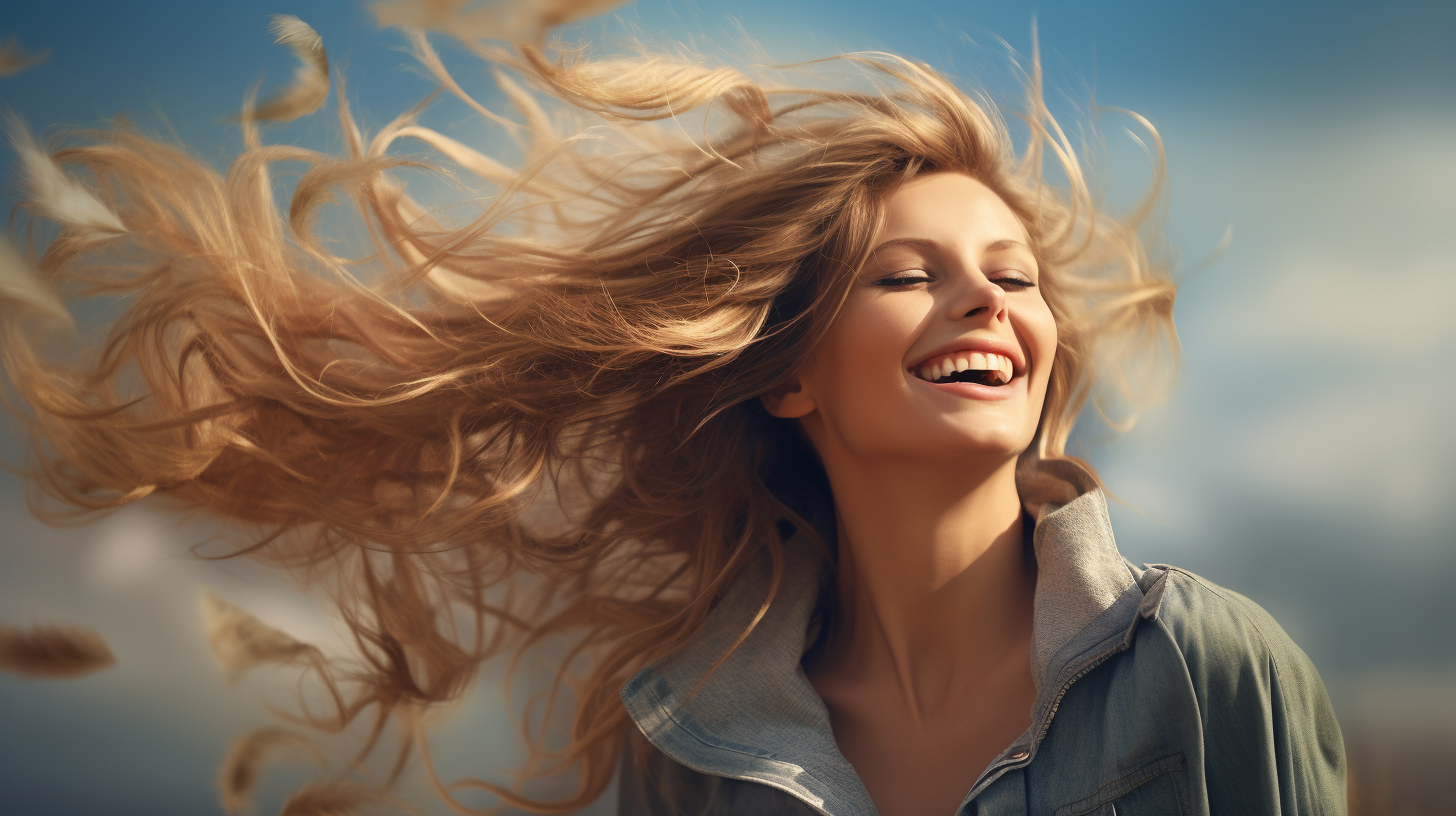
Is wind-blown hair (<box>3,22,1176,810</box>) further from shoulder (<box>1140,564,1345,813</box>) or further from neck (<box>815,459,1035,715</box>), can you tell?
shoulder (<box>1140,564,1345,813</box>)

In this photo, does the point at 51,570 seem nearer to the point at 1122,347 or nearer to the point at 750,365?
the point at 750,365

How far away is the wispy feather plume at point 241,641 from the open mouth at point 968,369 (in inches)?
55.4

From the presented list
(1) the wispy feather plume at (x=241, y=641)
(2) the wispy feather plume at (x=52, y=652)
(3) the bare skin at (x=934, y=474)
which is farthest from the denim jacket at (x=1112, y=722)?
(2) the wispy feather plume at (x=52, y=652)

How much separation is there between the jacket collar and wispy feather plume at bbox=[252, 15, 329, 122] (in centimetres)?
123

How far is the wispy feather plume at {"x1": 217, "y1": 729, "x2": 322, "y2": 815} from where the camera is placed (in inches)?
76.6

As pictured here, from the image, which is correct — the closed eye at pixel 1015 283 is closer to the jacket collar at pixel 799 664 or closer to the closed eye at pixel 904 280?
the closed eye at pixel 904 280

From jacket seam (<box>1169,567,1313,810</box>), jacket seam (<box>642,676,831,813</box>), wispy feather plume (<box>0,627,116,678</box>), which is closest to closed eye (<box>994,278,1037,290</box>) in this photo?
jacket seam (<box>1169,567,1313,810</box>)

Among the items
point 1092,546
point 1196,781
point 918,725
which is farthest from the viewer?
point 918,725

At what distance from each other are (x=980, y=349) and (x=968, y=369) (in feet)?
0.12

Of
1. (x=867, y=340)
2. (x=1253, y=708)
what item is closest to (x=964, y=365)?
(x=867, y=340)

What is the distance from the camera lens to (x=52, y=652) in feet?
6.31

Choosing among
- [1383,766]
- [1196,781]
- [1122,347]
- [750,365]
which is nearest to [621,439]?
[750,365]

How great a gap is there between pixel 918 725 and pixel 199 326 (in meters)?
1.51

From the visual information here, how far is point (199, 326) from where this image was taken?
1.79 meters
